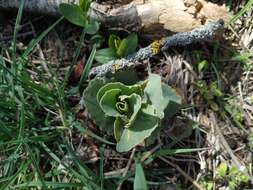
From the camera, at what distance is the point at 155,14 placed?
180cm

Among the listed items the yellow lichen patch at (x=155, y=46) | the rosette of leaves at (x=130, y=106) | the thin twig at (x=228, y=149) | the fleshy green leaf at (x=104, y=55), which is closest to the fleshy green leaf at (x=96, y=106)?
the rosette of leaves at (x=130, y=106)

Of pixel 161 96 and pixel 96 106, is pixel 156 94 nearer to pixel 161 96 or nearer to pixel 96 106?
pixel 161 96

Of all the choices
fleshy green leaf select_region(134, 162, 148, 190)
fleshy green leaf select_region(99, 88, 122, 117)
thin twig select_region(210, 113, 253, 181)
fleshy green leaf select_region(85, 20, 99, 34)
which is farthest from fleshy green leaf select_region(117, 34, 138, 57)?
fleshy green leaf select_region(134, 162, 148, 190)

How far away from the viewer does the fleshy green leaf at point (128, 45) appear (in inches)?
70.8

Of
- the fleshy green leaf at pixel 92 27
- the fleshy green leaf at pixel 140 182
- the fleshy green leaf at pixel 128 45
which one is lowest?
the fleshy green leaf at pixel 140 182

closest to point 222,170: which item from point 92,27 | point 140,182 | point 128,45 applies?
A: point 140,182

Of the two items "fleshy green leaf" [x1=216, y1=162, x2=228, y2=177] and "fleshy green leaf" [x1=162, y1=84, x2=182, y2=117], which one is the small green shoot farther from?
"fleshy green leaf" [x1=216, y1=162, x2=228, y2=177]

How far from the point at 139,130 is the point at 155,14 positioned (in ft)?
1.48

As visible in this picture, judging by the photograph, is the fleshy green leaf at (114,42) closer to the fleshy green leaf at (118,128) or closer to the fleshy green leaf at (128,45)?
the fleshy green leaf at (128,45)

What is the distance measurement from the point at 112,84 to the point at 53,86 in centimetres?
29

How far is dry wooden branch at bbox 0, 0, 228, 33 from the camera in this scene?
1.78 meters

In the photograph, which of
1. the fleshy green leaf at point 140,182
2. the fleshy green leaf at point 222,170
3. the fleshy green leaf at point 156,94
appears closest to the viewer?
the fleshy green leaf at point 140,182

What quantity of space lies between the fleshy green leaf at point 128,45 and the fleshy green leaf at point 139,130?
271mm

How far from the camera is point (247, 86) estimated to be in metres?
1.83
